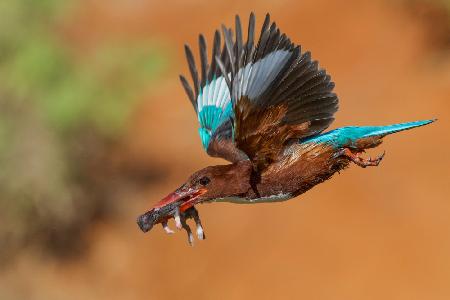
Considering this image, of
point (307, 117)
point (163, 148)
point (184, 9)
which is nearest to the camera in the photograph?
point (307, 117)

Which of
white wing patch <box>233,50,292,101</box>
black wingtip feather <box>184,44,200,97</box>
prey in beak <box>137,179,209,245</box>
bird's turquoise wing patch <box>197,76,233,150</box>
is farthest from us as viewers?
bird's turquoise wing patch <box>197,76,233,150</box>

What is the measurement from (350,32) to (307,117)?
332 inches

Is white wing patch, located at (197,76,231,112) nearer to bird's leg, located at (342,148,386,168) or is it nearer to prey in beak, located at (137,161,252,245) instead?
prey in beak, located at (137,161,252,245)

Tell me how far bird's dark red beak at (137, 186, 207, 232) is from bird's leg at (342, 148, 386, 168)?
0.56m

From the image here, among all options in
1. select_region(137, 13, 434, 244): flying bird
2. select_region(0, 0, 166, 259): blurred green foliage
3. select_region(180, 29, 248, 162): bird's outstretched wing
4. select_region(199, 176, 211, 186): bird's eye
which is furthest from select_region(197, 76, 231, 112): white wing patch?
Answer: select_region(0, 0, 166, 259): blurred green foliage

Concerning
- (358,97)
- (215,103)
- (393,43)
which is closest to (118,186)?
(358,97)

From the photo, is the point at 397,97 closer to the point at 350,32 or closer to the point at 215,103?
the point at 350,32

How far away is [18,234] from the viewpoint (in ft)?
34.1

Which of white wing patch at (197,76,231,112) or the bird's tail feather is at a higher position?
white wing patch at (197,76,231,112)

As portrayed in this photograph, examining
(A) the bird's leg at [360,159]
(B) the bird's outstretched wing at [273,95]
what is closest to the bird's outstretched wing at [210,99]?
(B) the bird's outstretched wing at [273,95]

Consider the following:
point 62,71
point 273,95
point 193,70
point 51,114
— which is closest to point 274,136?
point 273,95

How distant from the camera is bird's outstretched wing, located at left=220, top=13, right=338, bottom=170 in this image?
3.79 metres

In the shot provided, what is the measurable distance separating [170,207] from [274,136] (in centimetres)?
47

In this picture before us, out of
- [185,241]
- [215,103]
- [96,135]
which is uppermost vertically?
[96,135]
